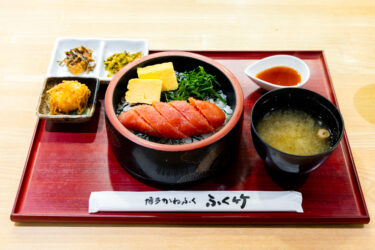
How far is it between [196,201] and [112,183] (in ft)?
1.36

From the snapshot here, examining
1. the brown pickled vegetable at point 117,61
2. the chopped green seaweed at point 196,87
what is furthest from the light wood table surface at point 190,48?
the chopped green seaweed at point 196,87

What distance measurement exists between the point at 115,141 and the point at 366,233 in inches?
47.0

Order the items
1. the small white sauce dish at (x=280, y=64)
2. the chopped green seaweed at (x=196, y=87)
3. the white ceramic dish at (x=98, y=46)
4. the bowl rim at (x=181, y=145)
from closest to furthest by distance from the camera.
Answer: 1. the bowl rim at (x=181, y=145)
2. the chopped green seaweed at (x=196, y=87)
3. the small white sauce dish at (x=280, y=64)
4. the white ceramic dish at (x=98, y=46)

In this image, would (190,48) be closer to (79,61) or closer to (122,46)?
(122,46)

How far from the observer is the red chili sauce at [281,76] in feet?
6.61

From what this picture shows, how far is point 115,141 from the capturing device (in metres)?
1.56

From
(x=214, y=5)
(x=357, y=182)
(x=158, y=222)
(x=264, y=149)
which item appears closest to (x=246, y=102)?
(x=264, y=149)

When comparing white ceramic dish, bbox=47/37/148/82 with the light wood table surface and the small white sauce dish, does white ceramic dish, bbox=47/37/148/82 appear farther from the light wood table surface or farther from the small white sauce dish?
the small white sauce dish

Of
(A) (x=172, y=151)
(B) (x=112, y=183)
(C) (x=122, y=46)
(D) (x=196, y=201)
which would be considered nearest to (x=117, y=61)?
(C) (x=122, y=46)

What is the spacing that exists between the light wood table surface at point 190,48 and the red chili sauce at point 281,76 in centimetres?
32

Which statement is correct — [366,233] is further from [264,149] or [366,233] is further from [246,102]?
[246,102]

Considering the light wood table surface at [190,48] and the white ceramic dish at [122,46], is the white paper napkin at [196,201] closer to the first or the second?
the light wood table surface at [190,48]

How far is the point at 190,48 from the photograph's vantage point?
7.98 ft

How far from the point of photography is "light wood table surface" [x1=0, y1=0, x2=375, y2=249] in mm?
1492
